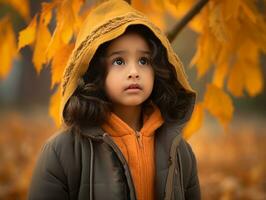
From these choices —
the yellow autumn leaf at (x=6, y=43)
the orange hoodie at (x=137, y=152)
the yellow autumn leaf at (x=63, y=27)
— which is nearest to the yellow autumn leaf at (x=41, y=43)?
the yellow autumn leaf at (x=63, y=27)

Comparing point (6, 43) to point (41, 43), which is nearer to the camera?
point (41, 43)

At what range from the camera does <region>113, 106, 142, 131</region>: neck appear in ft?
8.14

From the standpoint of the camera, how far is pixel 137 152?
2367 mm

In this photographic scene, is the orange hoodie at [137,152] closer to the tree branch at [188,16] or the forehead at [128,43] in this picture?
the forehead at [128,43]

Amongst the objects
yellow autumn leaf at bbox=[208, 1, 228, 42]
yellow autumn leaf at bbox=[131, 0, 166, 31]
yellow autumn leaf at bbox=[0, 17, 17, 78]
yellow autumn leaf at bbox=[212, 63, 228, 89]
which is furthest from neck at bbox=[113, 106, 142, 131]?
yellow autumn leaf at bbox=[0, 17, 17, 78]

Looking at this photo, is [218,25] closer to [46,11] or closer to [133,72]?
[133,72]

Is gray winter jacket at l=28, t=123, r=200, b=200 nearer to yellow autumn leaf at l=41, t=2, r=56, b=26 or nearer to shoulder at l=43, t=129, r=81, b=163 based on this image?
shoulder at l=43, t=129, r=81, b=163

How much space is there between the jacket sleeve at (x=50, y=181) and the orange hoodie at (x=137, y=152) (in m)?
0.26

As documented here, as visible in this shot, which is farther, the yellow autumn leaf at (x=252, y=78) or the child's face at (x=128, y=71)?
the yellow autumn leaf at (x=252, y=78)

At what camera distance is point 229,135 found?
9.30 m

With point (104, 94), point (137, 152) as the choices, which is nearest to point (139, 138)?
point (137, 152)

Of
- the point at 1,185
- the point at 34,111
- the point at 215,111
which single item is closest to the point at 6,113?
the point at 34,111

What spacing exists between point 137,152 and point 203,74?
34.2 inches

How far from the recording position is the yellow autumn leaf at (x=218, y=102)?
2949 mm
